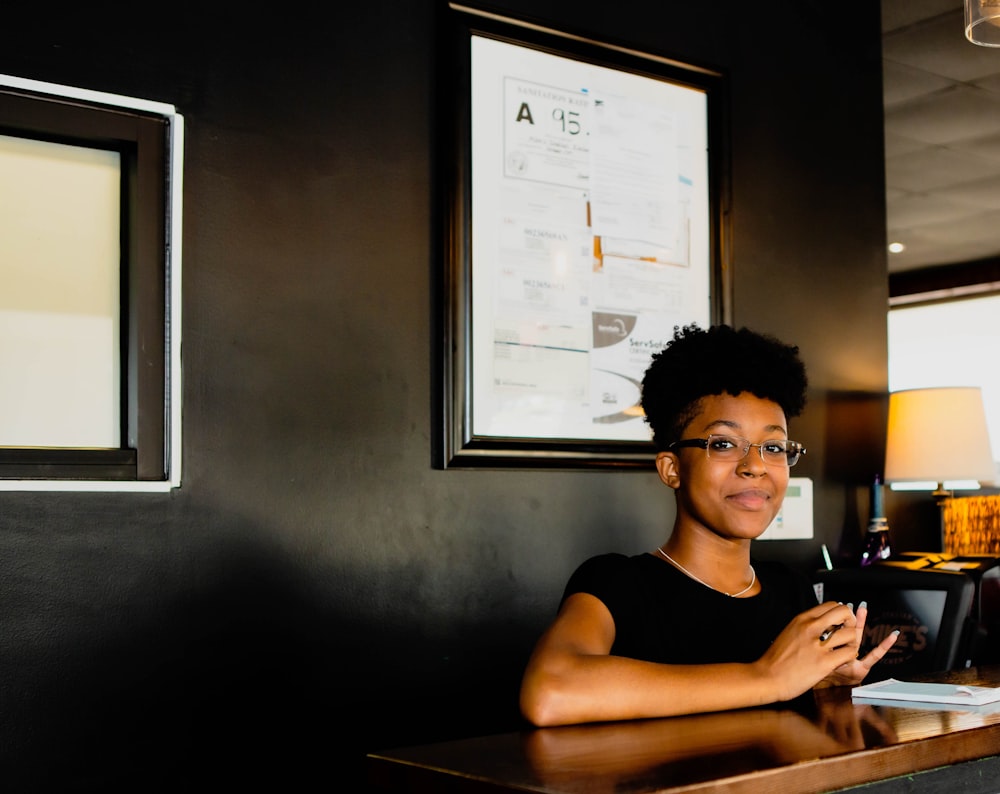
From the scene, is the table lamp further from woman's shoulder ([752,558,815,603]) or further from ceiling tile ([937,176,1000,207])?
ceiling tile ([937,176,1000,207])

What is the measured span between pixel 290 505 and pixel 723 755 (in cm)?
117

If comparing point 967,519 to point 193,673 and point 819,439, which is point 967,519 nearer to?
point 819,439

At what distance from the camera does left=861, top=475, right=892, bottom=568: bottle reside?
3119 millimetres

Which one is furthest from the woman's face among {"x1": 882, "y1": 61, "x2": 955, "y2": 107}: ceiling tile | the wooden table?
{"x1": 882, "y1": 61, "x2": 955, "y2": 107}: ceiling tile

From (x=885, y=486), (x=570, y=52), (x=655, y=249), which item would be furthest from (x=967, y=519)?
(x=570, y=52)

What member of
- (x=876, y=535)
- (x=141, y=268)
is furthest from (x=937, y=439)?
(x=141, y=268)

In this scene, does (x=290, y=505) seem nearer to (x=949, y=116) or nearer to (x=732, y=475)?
(x=732, y=475)

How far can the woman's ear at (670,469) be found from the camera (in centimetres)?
200

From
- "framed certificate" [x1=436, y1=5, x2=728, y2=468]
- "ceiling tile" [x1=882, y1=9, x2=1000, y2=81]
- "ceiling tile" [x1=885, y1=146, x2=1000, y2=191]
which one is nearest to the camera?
"framed certificate" [x1=436, y1=5, x2=728, y2=468]

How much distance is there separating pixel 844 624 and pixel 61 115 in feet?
4.94

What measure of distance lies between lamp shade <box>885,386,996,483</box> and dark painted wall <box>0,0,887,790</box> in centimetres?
87

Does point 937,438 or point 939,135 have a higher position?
point 939,135

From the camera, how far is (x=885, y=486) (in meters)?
3.35

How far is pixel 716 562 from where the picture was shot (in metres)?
1.97
